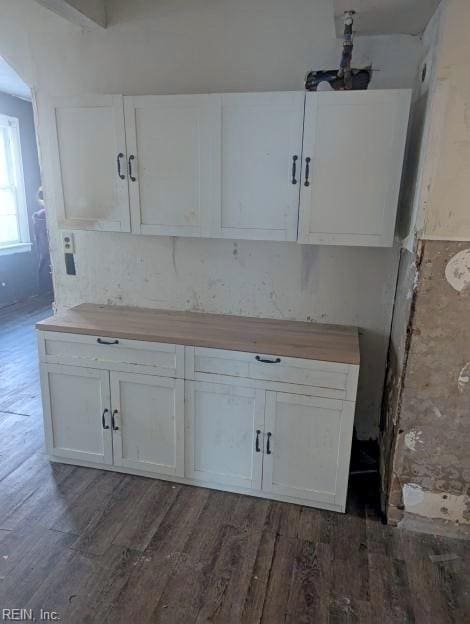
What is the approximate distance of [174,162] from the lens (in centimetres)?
211

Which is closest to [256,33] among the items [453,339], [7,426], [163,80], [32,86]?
[163,80]

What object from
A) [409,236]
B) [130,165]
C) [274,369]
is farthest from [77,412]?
[409,236]

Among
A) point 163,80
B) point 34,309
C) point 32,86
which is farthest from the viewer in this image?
point 34,309

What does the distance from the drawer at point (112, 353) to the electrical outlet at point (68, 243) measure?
699mm

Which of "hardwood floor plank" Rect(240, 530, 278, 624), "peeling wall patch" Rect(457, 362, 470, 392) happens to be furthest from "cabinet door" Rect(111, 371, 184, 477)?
"peeling wall patch" Rect(457, 362, 470, 392)

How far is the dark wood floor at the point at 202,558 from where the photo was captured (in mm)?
1590

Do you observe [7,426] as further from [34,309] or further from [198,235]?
[34,309]

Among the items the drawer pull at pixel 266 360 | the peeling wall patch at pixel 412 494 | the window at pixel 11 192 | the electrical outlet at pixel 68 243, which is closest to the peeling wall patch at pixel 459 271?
the drawer pull at pixel 266 360

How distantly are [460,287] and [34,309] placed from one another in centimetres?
492

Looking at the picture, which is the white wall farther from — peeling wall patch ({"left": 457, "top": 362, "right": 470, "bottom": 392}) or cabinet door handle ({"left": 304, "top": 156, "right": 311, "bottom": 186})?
peeling wall patch ({"left": 457, "top": 362, "right": 470, "bottom": 392})

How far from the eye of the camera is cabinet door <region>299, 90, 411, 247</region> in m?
1.84

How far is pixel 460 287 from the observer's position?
170 centimetres

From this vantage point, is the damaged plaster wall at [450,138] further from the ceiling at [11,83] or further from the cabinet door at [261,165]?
the ceiling at [11,83]

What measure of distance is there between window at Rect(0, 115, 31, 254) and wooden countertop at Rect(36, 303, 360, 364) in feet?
11.4
